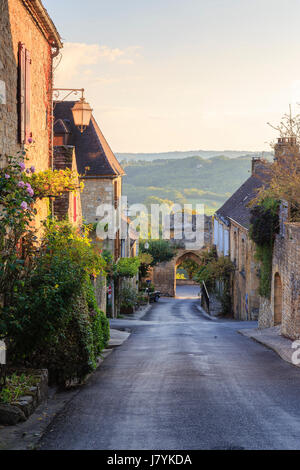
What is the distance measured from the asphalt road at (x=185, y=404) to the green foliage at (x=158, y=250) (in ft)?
116

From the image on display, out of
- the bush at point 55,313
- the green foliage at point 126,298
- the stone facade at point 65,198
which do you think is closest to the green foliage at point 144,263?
the green foliage at point 126,298

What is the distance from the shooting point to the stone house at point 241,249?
26231 millimetres

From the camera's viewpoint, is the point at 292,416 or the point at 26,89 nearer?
the point at 292,416

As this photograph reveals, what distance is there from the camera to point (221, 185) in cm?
12275

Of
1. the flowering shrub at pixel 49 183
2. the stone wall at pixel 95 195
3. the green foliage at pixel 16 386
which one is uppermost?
the stone wall at pixel 95 195

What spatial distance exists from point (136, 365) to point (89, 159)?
15.4 m

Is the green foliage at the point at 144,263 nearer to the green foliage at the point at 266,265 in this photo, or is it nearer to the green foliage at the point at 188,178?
the green foliage at the point at 266,265

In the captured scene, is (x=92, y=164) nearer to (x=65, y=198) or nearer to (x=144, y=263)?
(x=65, y=198)

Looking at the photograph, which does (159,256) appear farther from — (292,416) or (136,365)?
(292,416)

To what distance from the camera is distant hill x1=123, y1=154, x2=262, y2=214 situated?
114m

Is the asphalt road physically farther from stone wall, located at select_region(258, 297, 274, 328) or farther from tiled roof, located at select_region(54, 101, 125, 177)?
tiled roof, located at select_region(54, 101, 125, 177)

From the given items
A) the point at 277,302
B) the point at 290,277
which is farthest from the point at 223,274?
the point at 290,277

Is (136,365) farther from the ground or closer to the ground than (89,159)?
closer to the ground
